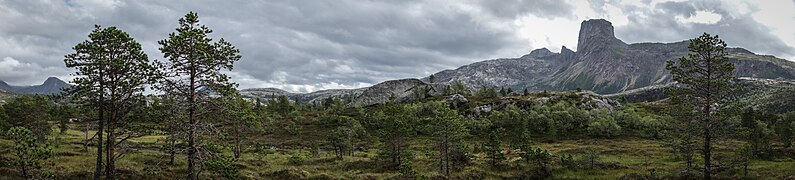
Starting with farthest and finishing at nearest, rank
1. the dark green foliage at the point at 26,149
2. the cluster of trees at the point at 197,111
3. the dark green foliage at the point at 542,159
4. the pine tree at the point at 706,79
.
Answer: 1. the dark green foliage at the point at 542,159
2. the pine tree at the point at 706,79
3. the cluster of trees at the point at 197,111
4. the dark green foliage at the point at 26,149

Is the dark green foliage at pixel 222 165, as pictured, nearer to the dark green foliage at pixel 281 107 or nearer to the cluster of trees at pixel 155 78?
the cluster of trees at pixel 155 78

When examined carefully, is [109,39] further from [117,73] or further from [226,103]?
[226,103]

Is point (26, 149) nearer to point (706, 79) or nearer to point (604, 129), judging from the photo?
point (706, 79)

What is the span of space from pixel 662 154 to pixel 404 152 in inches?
1586

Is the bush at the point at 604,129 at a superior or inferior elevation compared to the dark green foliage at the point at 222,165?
inferior

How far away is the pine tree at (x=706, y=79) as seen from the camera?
3459 cm

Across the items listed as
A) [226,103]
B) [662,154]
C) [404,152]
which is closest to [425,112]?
[662,154]

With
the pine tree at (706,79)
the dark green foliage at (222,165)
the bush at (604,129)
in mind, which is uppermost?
the pine tree at (706,79)

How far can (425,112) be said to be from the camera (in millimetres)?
143125

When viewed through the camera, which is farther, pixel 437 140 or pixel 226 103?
pixel 437 140

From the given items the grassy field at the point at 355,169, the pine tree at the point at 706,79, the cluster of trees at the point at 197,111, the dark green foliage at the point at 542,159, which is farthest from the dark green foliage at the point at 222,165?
the pine tree at the point at 706,79

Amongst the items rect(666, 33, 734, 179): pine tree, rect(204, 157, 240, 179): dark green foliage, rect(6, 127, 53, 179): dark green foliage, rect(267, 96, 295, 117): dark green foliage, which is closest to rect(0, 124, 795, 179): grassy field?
rect(666, 33, 734, 179): pine tree

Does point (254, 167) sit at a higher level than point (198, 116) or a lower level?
lower

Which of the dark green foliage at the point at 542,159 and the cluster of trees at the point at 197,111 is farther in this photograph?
the dark green foliage at the point at 542,159
